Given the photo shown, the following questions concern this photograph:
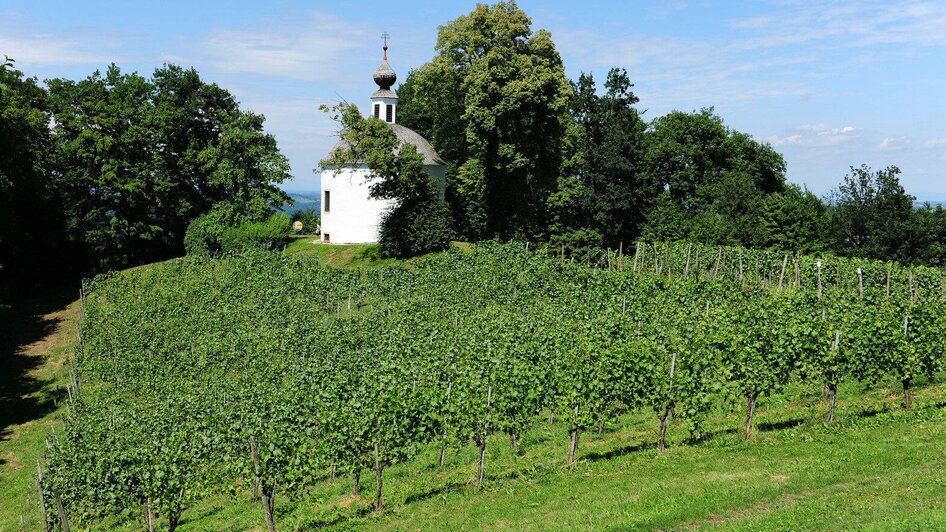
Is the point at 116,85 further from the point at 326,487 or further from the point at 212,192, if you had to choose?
the point at 326,487

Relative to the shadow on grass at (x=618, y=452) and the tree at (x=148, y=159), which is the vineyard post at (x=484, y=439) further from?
the tree at (x=148, y=159)

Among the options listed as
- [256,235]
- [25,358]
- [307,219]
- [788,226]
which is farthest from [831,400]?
[307,219]

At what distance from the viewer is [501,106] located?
4334cm

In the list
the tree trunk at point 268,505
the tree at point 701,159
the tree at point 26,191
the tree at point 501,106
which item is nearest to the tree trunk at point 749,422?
the tree trunk at point 268,505

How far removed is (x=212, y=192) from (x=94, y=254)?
355 inches

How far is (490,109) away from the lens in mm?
44062

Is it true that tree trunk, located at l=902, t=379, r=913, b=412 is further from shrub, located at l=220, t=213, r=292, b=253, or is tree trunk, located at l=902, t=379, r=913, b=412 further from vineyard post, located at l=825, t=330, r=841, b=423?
shrub, located at l=220, t=213, r=292, b=253

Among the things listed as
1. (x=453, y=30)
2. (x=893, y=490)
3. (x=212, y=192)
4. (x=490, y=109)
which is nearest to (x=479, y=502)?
(x=893, y=490)

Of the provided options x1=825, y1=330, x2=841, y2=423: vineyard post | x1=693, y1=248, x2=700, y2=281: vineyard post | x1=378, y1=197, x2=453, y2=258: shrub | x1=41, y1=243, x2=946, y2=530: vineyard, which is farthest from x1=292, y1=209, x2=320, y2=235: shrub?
x1=825, y1=330, x2=841, y2=423: vineyard post

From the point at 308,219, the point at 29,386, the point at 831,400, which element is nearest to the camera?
the point at 831,400

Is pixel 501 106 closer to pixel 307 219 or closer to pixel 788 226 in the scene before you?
pixel 788 226

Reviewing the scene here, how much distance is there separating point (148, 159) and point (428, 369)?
39.9 metres

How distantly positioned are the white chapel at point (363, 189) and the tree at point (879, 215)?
25.3 m

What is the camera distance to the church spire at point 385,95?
52031 millimetres
